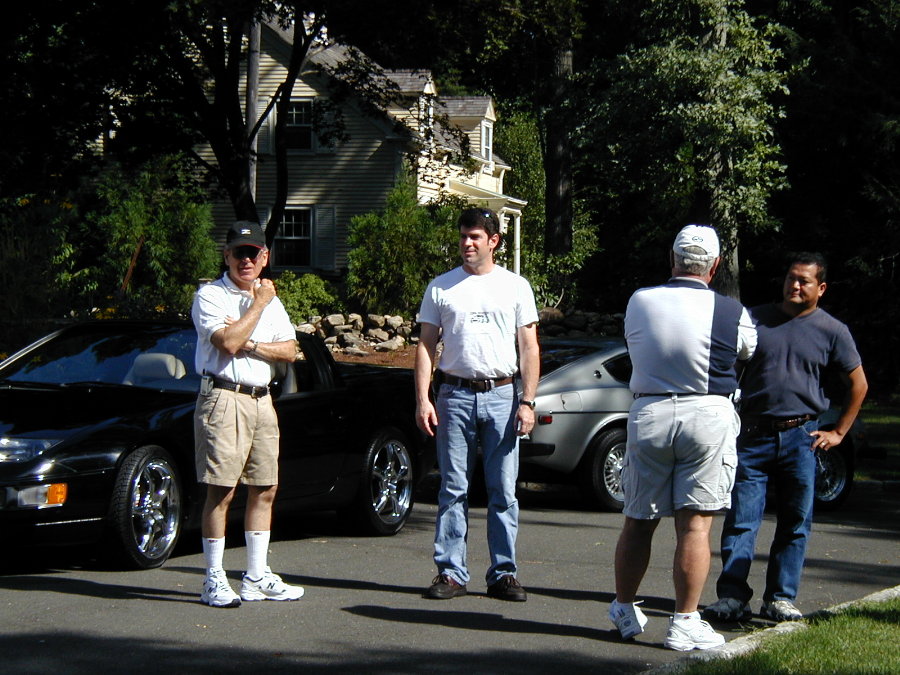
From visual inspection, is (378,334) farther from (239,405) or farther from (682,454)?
(682,454)

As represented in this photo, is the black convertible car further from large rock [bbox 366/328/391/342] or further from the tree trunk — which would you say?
the tree trunk

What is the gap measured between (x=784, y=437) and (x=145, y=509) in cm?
364

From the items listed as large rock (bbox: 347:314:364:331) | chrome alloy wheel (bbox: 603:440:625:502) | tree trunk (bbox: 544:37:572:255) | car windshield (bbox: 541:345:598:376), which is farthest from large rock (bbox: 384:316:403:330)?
chrome alloy wheel (bbox: 603:440:625:502)

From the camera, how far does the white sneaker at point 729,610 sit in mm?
6465

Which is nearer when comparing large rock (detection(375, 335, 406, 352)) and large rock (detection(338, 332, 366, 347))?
large rock (detection(375, 335, 406, 352))

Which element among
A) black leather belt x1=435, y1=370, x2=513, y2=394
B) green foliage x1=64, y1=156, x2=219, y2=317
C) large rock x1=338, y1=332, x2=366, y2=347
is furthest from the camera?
green foliage x1=64, y1=156, x2=219, y2=317

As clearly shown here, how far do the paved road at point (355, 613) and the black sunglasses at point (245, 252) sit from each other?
180 centimetres

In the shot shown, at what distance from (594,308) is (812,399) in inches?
1305

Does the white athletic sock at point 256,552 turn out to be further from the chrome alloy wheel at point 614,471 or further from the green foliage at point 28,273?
the green foliage at point 28,273

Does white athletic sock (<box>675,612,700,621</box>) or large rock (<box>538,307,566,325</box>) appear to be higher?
large rock (<box>538,307,566,325</box>)

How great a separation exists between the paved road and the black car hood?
27.9 inches

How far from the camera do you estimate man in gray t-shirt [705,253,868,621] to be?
6.55 metres

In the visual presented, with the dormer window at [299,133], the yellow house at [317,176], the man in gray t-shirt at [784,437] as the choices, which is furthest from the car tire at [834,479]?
the dormer window at [299,133]

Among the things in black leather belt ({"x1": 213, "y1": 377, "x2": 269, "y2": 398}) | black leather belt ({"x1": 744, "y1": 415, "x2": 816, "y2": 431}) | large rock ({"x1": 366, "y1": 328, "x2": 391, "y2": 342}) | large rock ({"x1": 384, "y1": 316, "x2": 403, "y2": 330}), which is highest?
black leather belt ({"x1": 213, "y1": 377, "x2": 269, "y2": 398})
